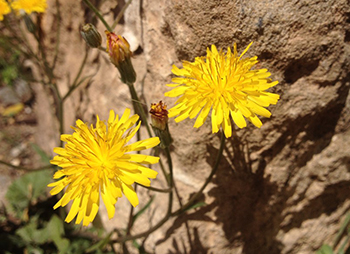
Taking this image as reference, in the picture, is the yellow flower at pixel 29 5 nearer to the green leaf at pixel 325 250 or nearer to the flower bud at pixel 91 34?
the flower bud at pixel 91 34

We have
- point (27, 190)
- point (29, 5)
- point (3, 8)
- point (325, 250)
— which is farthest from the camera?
point (27, 190)

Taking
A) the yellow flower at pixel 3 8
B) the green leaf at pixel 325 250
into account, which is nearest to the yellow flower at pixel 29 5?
the yellow flower at pixel 3 8

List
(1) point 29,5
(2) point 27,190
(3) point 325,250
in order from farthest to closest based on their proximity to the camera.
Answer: (2) point 27,190 < (1) point 29,5 < (3) point 325,250

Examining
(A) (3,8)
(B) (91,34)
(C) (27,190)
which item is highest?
(A) (3,8)

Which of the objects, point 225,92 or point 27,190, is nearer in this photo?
point 225,92

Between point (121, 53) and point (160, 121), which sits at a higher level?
point (121, 53)

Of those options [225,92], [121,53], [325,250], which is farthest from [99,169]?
[325,250]

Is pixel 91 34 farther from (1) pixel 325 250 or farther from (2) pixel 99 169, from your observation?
(1) pixel 325 250

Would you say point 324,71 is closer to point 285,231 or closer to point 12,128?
point 285,231
